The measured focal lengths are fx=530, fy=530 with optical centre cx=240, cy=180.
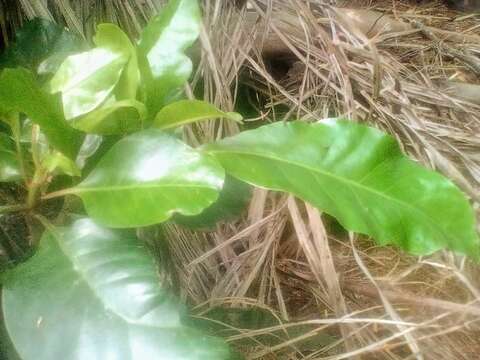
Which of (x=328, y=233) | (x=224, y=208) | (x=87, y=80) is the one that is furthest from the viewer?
(x=328, y=233)

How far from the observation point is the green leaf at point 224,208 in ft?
2.49

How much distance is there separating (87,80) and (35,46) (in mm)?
229

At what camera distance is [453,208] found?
0.60 meters

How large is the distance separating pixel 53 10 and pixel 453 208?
819mm

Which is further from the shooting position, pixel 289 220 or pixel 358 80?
pixel 358 80

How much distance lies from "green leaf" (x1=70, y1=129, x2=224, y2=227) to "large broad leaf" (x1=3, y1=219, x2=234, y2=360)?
0.04 meters

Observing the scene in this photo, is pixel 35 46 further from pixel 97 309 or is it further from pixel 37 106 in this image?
pixel 97 309

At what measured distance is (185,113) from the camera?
2.21 feet

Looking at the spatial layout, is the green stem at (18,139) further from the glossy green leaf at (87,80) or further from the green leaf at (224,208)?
the green leaf at (224,208)

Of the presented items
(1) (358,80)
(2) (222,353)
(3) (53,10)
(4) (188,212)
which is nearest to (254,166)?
(4) (188,212)

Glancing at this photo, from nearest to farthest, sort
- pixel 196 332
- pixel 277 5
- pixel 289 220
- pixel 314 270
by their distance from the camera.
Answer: pixel 196 332, pixel 314 270, pixel 289 220, pixel 277 5

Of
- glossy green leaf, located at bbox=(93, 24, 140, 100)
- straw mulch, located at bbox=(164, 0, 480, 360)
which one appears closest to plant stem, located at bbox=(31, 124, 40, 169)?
glossy green leaf, located at bbox=(93, 24, 140, 100)

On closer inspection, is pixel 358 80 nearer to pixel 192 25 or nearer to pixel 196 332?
pixel 192 25

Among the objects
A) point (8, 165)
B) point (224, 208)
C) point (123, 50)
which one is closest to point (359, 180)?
point (224, 208)
